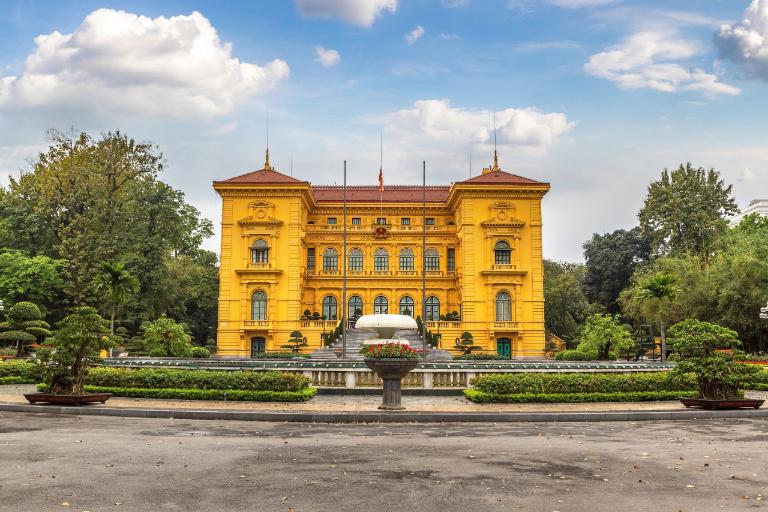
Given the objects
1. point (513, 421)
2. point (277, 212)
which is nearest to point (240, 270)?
point (277, 212)

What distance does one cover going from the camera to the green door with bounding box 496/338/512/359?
51.8m

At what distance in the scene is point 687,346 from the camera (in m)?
17.7

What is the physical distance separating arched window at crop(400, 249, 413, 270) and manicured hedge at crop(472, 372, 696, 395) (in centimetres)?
3705

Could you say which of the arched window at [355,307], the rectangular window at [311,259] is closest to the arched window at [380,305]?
the arched window at [355,307]

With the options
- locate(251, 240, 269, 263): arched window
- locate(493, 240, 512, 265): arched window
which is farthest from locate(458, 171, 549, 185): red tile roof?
locate(251, 240, 269, 263): arched window

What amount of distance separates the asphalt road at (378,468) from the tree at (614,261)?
52.2m

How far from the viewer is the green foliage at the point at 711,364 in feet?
57.2

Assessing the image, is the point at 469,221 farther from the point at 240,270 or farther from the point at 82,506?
the point at 82,506

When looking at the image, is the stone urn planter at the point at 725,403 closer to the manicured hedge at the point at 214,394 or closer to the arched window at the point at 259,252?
the manicured hedge at the point at 214,394

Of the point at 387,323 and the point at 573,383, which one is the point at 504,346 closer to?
the point at 387,323

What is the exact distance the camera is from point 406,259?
57188mm

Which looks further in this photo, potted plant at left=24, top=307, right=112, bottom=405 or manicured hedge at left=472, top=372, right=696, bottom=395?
manicured hedge at left=472, top=372, right=696, bottom=395

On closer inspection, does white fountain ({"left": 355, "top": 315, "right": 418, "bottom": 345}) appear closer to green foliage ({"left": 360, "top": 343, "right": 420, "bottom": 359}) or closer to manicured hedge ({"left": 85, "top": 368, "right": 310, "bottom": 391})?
manicured hedge ({"left": 85, "top": 368, "right": 310, "bottom": 391})

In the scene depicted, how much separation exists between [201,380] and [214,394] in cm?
73
